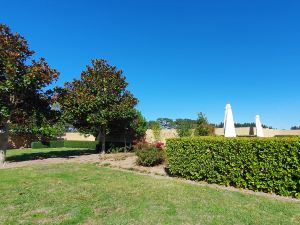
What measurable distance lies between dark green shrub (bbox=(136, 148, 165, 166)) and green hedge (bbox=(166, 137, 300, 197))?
242 centimetres

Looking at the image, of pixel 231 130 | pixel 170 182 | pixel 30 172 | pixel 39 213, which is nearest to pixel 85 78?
pixel 30 172

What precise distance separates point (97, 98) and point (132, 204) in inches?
439

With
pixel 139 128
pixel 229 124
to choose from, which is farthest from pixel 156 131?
pixel 229 124

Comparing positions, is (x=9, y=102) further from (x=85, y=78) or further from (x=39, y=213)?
(x=39, y=213)

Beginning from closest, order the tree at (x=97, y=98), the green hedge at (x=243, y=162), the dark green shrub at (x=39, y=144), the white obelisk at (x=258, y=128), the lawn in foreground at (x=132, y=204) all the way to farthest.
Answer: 1. the lawn in foreground at (x=132, y=204)
2. the green hedge at (x=243, y=162)
3. the tree at (x=97, y=98)
4. the white obelisk at (x=258, y=128)
5. the dark green shrub at (x=39, y=144)

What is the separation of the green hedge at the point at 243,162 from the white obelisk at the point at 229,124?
376 centimetres

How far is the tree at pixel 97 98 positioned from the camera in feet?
54.0

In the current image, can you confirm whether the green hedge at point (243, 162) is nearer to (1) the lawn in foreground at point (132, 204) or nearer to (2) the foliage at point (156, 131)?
(1) the lawn in foreground at point (132, 204)

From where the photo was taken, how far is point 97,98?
651 inches

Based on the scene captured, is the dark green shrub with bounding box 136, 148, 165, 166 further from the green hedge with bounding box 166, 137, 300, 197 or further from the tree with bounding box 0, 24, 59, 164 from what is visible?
the tree with bounding box 0, 24, 59, 164

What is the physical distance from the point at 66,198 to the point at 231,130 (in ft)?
27.8

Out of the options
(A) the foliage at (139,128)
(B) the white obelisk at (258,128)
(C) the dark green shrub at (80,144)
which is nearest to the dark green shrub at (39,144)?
(C) the dark green shrub at (80,144)

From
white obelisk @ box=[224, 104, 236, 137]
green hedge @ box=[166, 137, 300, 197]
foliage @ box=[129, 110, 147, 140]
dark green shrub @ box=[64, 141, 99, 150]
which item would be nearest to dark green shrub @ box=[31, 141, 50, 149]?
dark green shrub @ box=[64, 141, 99, 150]

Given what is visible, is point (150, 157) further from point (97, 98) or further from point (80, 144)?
point (80, 144)
